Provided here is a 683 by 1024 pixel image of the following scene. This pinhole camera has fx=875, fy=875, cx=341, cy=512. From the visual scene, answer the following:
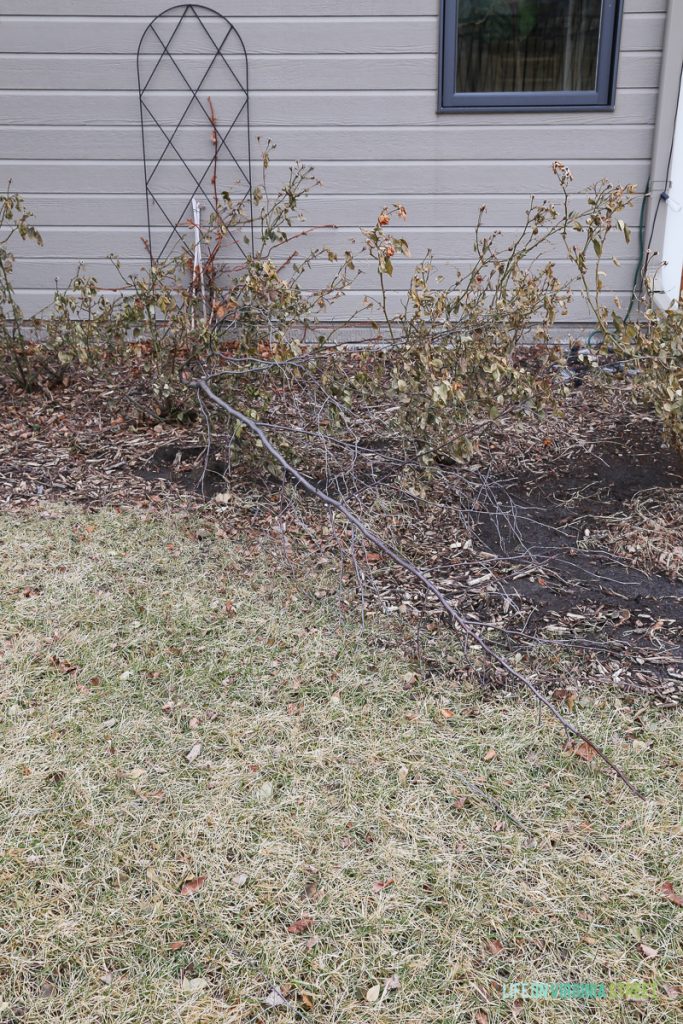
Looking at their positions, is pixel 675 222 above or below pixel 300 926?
above


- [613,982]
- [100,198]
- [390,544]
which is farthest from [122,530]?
[100,198]

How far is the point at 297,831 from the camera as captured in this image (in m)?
2.23

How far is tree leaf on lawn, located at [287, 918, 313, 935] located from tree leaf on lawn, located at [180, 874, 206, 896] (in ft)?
0.81

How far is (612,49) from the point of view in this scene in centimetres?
517

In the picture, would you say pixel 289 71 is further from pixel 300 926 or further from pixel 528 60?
pixel 300 926

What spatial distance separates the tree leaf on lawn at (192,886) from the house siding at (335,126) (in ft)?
14.0

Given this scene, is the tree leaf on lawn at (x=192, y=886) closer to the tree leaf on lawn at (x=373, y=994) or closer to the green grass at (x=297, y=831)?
the green grass at (x=297, y=831)

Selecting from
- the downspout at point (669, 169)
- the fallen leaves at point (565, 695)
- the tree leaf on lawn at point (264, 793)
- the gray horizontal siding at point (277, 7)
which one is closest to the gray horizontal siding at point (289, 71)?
the downspout at point (669, 169)

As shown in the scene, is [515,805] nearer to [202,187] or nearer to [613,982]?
[613,982]

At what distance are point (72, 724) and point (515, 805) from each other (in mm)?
1290

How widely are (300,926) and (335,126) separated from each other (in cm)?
469

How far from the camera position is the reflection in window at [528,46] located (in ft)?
17.2

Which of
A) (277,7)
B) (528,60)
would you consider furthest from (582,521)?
(277,7)

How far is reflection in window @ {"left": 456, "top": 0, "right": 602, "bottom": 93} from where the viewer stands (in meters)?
5.23
